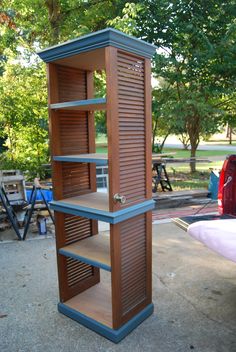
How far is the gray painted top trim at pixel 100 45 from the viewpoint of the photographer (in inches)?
84.2

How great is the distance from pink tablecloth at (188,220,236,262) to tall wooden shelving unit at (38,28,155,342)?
0.45 metres

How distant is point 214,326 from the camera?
269cm

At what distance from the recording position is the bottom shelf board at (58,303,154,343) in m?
2.50

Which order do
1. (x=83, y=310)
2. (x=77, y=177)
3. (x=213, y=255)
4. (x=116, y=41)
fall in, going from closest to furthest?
1. (x=116, y=41)
2. (x=83, y=310)
3. (x=77, y=177)
4. (x=213, y=255)

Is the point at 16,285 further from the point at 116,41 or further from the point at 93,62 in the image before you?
the point at 116,41

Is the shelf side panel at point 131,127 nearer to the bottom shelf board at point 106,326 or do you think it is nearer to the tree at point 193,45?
the bottom shelf board at point 106,326

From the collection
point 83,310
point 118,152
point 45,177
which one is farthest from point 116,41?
point 45,177

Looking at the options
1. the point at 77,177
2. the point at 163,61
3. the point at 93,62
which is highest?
the point at 163,61

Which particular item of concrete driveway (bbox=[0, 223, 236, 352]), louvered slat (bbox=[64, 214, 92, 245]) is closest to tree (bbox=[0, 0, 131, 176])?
concrete driveway (bbox=[0, 223, 236, 352])

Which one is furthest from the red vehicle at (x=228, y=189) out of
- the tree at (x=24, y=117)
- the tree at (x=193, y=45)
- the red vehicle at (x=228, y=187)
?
the tree at (x=193, y=45)

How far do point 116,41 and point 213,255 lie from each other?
3.16 m

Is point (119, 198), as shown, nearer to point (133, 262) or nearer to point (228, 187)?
point (133, 262)

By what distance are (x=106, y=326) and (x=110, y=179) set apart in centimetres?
124

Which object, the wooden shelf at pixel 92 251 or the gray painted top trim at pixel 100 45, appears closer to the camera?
the gray painted top trim at pixel 100 45
